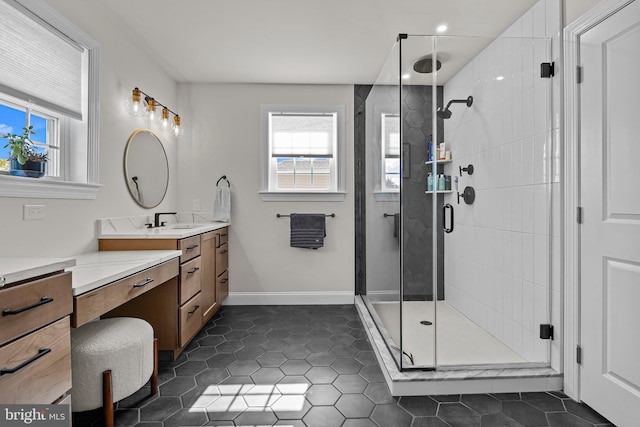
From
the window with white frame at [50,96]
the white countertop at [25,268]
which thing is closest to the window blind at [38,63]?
the window with white frame at [50,96]

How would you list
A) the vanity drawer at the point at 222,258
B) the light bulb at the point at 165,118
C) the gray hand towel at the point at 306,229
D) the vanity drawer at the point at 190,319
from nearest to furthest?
1. the vanity drawer at the point at 190,319
2. the light bulb at the point at 165,118
3. the vanity drawer at the point at 222,258
4. the gray hand towel at the point at 306,229

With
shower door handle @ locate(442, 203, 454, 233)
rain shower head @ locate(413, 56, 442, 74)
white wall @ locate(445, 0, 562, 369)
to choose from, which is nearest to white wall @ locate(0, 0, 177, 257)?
rain shower head @ locate(413, 56, 442, 74)

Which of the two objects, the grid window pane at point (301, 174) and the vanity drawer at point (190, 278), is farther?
the grid window pane at point (301, 174)

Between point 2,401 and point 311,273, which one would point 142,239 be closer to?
point 2,401

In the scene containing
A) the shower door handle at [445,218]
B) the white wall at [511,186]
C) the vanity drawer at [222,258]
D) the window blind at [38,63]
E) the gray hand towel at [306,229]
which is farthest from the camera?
the gray hand towel at [306,229]

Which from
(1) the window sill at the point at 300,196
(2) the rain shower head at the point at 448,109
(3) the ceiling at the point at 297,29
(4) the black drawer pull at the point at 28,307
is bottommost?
(4) the black drawer pull at the point at 28,307

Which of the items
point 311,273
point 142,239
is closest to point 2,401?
point 142,239

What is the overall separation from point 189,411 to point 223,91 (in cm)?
295

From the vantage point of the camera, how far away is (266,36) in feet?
8.38

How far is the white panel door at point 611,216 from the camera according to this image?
147cm

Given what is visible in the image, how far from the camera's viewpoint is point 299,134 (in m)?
3.55

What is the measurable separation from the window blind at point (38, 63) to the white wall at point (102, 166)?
0.66 feet

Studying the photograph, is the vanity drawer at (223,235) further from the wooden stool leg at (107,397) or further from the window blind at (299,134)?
the wooden stool leg at (107,397)

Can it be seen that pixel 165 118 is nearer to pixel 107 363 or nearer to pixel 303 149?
pixel 303 149
